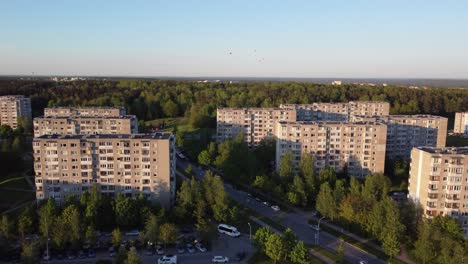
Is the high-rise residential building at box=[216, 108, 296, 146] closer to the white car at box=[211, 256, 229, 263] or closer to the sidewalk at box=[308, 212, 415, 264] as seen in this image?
the sidewalk at box=[308, 212, 415, 264]

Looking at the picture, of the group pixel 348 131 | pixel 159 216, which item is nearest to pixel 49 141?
pixel 159 216

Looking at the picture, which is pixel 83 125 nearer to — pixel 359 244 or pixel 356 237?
pixel 356 237

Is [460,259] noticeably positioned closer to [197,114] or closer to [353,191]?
[353,191]

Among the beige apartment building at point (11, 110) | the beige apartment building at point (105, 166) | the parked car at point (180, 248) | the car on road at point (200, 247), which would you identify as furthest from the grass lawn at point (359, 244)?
the beige apartment building at point (11, 110)

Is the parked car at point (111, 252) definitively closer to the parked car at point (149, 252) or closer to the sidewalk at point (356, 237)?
the parked car at point (149, 252)

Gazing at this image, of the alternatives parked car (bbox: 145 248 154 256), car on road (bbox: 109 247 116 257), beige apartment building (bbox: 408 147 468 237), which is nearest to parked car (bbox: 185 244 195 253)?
parked car (bbox: 145 248 154 256)
